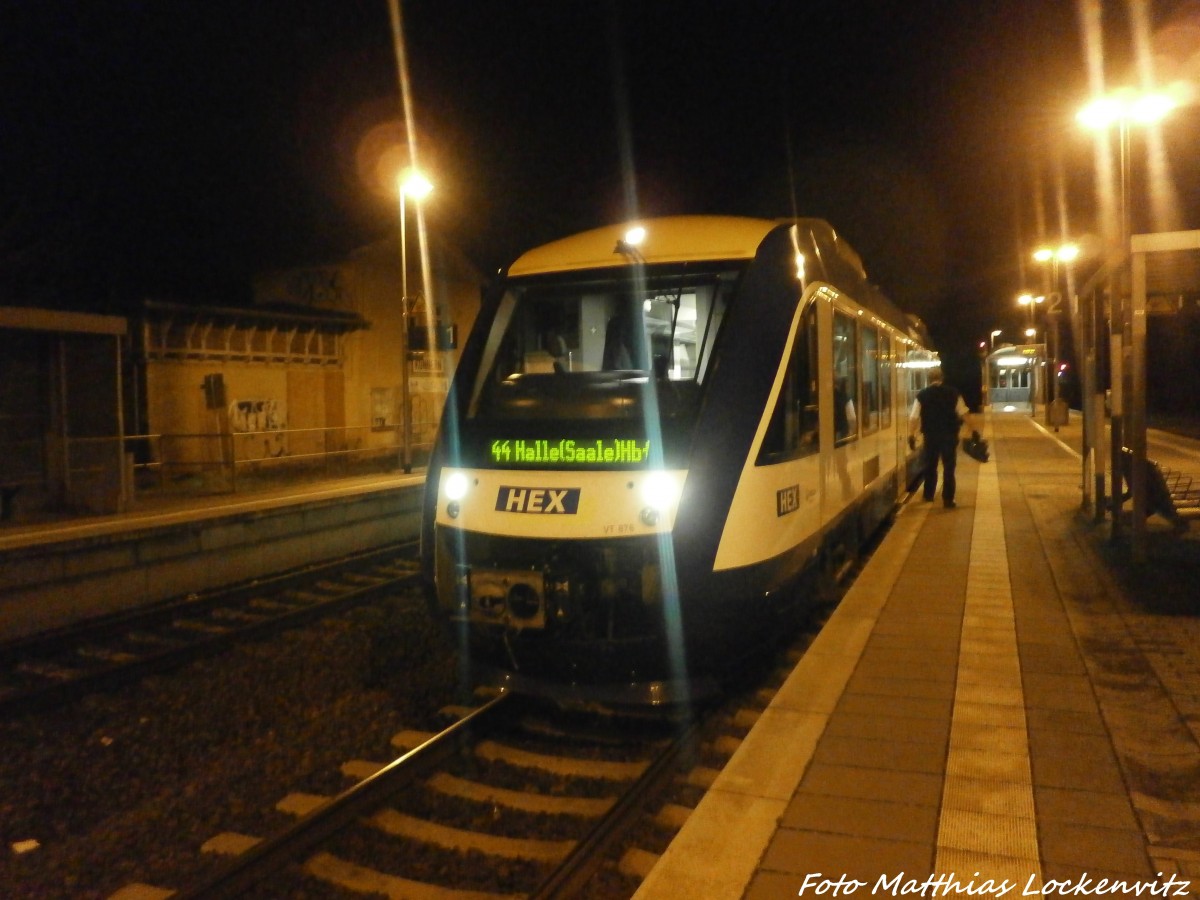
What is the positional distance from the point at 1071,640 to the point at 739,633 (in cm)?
285

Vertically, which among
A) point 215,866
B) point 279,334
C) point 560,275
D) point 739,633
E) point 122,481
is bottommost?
point 215,866

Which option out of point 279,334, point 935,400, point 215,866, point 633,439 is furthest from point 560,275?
point 279,334

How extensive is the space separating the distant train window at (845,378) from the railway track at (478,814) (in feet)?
9.73

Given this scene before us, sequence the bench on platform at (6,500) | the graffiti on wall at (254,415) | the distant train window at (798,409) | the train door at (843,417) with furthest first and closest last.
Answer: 1. the graffiti on wall at (254,415)
2. the bench on platform at (6,500)
3. the train door at (843,417)
4. the distant train window at (798,409)

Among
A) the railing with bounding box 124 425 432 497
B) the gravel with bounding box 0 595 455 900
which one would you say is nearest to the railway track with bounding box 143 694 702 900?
the gravel with bounding box 0 595 455 900

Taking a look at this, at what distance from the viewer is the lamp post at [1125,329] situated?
927cm

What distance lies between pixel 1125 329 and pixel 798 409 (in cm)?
511

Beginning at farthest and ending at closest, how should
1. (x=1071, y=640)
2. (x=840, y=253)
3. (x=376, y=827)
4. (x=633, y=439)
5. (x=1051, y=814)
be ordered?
(x=840, y=253), (x=1071, y=640), (x=633, y=439), (x=376, y=827), (x=1051, y=814)

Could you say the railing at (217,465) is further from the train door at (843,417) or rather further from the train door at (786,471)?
the train door at (786,471)

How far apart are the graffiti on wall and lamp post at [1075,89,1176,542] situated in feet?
50.5

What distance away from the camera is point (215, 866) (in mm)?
4297

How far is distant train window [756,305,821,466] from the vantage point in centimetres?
589

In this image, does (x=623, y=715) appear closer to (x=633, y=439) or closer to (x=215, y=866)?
(x=633, y=439)

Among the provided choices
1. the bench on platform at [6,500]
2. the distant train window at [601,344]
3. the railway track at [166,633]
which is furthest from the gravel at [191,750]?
the bench on platform at [6,500]
